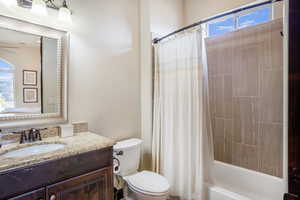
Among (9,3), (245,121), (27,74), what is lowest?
(245,121)

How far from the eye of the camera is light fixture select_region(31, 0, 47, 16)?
1.45m

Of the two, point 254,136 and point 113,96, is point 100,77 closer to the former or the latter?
point 113,96

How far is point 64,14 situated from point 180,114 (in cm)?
149

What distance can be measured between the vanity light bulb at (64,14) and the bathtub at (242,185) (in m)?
2.10

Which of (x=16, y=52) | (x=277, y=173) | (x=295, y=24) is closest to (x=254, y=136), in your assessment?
(x=277, y=173)

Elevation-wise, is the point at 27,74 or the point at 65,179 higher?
the point at 27,74

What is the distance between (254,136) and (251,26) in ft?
4.16

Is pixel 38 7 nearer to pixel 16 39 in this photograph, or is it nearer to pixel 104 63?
pixel 16 39

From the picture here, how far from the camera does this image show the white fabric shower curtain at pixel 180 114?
1.72m

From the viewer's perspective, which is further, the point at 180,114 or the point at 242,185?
the point at 242,185

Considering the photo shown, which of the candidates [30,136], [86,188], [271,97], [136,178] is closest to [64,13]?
[30,136]

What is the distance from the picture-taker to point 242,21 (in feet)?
7.09

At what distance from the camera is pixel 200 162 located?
1.71 meters

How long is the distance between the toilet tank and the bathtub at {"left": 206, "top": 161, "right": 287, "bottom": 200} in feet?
2.68
